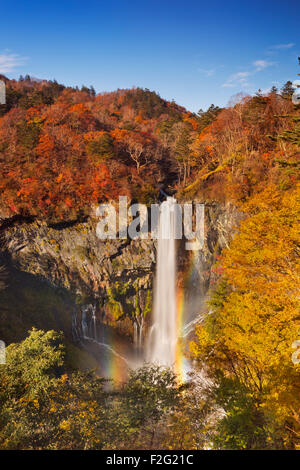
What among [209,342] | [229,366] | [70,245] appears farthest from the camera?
[70,245]

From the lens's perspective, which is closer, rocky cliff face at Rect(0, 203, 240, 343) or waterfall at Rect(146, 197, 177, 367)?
rocky cliff face at Rect(0, 203, 240, 343)

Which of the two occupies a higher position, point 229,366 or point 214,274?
point 214,274

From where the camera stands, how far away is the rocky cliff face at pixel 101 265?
25.3 meters

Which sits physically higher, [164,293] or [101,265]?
[101,265]

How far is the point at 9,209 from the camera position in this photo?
2398cm

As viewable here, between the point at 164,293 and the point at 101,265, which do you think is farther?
the point at 164,293

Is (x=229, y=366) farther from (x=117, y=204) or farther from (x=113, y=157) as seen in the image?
(x=113, y=157)

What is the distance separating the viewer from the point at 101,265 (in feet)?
87.2

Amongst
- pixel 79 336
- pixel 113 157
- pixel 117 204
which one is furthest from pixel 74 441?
pixel 113 157

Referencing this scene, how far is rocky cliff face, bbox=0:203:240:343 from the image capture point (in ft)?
82.9

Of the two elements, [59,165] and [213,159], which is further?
[213,159]

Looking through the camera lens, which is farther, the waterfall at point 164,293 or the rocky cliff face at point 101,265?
the waterfall at point 164,293

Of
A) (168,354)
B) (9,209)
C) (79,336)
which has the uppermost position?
(9,209)

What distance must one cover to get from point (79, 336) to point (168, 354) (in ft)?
32.4
